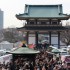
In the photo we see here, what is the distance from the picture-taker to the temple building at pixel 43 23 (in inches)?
2372

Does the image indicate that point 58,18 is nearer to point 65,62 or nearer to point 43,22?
point 43,22

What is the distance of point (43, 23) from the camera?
62312mm

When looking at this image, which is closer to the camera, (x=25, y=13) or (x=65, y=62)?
(x=65, y=62)

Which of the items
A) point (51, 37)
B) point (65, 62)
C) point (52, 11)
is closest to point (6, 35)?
point (52, 11)

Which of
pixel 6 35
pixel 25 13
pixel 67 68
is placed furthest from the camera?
pixel 6 35

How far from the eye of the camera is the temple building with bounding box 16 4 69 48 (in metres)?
60.2

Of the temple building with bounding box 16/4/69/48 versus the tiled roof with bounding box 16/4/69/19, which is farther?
the tiled roof with bounding box 16/4/69/19

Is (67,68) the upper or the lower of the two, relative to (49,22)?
lower

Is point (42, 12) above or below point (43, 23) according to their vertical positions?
above

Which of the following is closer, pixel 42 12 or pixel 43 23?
pixel 43 23

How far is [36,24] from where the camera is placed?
61.8 m

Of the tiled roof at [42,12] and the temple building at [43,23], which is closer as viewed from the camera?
the temple building at [43,23]

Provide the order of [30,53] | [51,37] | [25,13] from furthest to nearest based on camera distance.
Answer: [25,13]
[51,37]
[30,53]

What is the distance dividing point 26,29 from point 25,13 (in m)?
4.85
